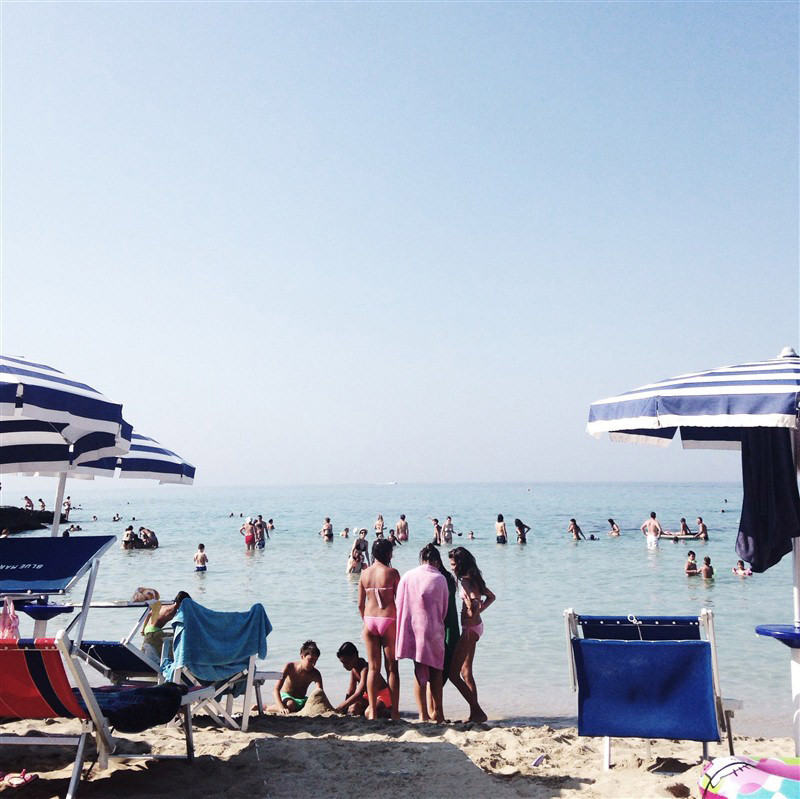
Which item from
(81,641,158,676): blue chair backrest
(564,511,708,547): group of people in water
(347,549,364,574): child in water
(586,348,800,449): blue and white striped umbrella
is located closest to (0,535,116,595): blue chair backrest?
(81,641,158,676): blue chair backrest

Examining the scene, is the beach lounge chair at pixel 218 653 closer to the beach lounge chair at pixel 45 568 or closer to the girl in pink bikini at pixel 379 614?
the beach lounge chair at pixel 45 568

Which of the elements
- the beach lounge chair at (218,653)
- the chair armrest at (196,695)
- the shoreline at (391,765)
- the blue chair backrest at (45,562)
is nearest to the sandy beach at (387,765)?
the shoreline at (391,765)

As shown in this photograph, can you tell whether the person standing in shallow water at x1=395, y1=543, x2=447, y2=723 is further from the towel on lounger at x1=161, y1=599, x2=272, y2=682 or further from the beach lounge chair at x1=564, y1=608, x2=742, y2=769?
the beach lounge chair at x1=564, y1=608, x2=742, y2=769

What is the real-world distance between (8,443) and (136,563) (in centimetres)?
1864

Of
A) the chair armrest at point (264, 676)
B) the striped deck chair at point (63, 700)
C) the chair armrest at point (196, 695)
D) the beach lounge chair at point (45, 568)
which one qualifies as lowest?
the chair armrest at point (264, 676)

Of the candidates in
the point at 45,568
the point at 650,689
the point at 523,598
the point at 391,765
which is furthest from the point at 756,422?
the point at 523,598

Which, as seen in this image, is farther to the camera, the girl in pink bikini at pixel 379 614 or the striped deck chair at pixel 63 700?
the girl in pink bikini at pixel 379 614

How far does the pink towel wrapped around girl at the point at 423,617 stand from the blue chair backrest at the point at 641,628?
151 cm

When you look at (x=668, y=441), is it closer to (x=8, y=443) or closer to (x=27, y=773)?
(x=27, y=773)

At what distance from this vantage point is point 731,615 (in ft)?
40.0

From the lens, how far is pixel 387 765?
426 cm

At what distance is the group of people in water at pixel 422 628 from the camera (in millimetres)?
5562

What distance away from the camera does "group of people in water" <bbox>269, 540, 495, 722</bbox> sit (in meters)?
5.56

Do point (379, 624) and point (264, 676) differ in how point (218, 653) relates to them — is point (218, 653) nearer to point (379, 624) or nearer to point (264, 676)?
point (264, 676)
